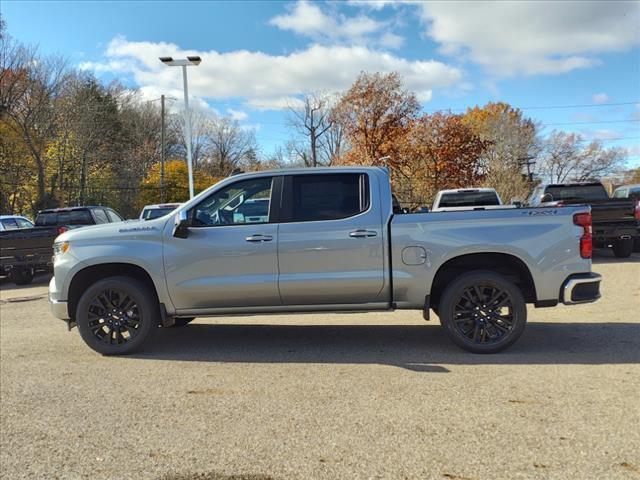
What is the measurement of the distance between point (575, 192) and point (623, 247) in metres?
1.84

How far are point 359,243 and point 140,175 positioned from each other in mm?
46406

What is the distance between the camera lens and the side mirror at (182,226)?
5.39 m

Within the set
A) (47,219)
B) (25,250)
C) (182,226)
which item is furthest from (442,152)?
(182,226)

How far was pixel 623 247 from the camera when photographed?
42.5 ft

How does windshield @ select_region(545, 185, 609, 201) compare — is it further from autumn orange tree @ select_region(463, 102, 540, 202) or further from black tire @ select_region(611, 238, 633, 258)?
autumn orange tree @ select_region(463, 102, 540, 202)

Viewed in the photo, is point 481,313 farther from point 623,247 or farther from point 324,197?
point 623,247

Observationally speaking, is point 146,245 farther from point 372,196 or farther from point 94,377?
point 372,196

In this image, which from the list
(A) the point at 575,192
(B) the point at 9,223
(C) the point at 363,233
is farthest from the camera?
(B) the point at 9,223

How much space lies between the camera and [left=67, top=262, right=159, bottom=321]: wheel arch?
5.66 m

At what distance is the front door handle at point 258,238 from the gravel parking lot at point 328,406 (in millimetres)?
1284

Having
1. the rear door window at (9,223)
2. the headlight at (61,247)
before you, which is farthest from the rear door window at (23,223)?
the headlight at (61,247)

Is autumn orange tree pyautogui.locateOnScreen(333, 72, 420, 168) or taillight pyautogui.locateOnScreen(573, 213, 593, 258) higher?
autumn orange tree pyautogui.locateOnScreen(333, 72, 420, 168)

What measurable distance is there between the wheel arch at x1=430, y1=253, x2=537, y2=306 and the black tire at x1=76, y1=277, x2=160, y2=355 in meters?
3.19

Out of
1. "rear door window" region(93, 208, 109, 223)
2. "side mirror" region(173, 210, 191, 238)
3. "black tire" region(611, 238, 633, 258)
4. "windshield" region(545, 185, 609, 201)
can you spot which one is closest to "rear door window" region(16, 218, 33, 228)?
"rear door window" region(93, 208, 109, 223)
